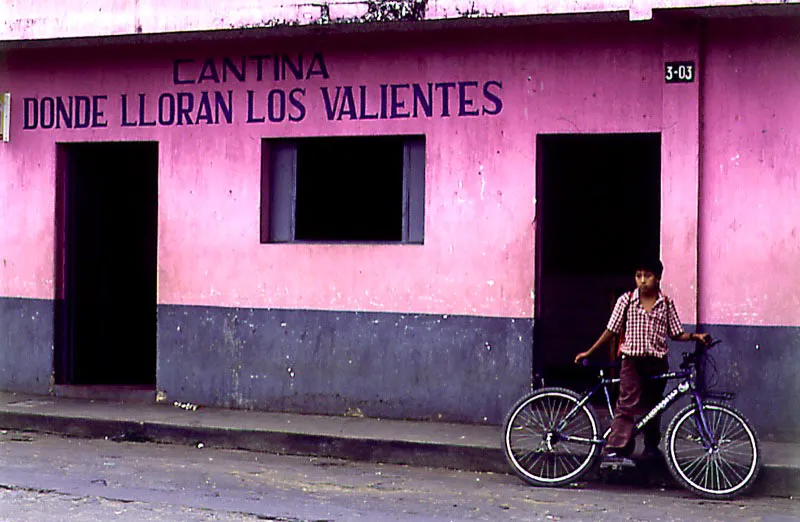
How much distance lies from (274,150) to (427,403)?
275 cm

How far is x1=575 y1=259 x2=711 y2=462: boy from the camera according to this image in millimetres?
9172

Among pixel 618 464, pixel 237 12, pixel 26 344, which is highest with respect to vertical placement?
pixel 237 12

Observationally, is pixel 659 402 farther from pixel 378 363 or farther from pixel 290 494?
pixel 378 363

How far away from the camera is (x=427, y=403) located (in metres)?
11.5

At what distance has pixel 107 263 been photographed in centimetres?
1362

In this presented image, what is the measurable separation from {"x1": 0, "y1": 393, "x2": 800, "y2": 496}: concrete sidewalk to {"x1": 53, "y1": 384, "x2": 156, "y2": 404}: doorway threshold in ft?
0.85

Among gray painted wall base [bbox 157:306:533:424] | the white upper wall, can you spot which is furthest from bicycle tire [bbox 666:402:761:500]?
the white upper wall

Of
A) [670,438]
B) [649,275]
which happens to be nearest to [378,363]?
[649,275]

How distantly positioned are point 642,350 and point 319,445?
2.81m

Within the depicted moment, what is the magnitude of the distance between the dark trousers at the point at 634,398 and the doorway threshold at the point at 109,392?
5104 millimetres

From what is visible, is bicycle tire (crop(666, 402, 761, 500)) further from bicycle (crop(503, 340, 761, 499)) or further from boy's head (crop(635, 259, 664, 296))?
boy's head (crop(635, 259, 664, 296))

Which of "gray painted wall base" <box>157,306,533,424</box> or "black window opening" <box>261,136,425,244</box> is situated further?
"black window opening" <box>261,136,425,244</box>

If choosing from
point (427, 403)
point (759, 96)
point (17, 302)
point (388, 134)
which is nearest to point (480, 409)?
point (427, 403)

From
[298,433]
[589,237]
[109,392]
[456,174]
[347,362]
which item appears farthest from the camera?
[589,237]
